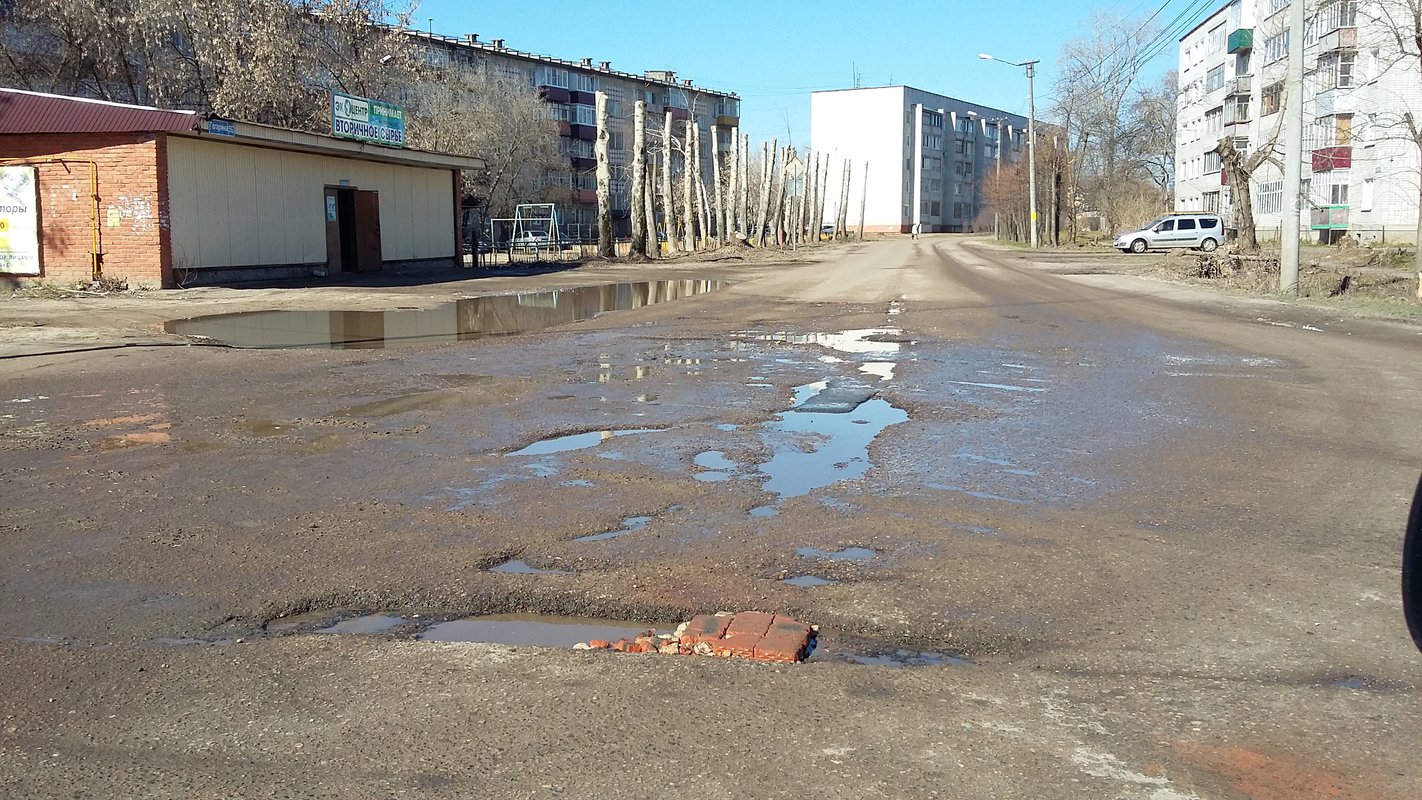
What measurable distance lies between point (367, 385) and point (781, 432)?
180 inches

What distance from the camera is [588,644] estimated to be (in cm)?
432

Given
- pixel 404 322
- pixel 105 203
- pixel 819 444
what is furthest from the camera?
pixel 105 203

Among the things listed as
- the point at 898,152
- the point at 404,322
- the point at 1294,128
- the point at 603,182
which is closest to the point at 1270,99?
the point at 603,182

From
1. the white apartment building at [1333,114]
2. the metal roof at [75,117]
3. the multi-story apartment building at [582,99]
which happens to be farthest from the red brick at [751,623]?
the multi-story apartment building at [582,99]

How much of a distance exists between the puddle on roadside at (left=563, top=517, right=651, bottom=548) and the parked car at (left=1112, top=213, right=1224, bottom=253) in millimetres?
51918

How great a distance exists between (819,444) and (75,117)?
2131cm

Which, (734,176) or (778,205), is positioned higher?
(734,176)

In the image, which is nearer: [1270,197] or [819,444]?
[819,444]

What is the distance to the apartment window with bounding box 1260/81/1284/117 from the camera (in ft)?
205

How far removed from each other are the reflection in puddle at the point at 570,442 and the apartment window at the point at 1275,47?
2592 inches

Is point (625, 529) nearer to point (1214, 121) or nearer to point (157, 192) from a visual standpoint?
point (157, 192)

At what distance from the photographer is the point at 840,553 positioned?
17.8ft

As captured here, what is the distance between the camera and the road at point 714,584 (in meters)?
3.29

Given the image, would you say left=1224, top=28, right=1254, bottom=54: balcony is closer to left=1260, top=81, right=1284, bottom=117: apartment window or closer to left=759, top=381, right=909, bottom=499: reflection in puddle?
left=1260, top=81, right=1284, bottom=117: apartment window
